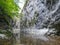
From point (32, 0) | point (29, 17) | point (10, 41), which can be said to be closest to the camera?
point (10, 41)

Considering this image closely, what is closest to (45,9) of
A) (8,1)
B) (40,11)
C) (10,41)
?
(40,11)

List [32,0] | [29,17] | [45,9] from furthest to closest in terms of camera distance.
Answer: [32,0]
[29,17]
[45,9]

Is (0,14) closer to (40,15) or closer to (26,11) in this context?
(40,15)

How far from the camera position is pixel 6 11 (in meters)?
2.41

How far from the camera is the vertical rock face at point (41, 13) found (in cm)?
847

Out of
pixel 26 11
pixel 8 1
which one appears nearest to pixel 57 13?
pixel 26 11

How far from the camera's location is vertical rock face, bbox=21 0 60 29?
8469 millimetres

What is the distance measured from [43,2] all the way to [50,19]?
5.67 ft

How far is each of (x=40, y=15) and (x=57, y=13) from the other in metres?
1.49

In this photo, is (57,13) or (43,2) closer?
(57,13)

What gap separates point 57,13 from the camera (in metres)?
8.34

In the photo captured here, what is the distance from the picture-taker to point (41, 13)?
31.6 ft

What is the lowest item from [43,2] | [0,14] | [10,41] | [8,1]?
[10,41]

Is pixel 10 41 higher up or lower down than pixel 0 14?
lower down
